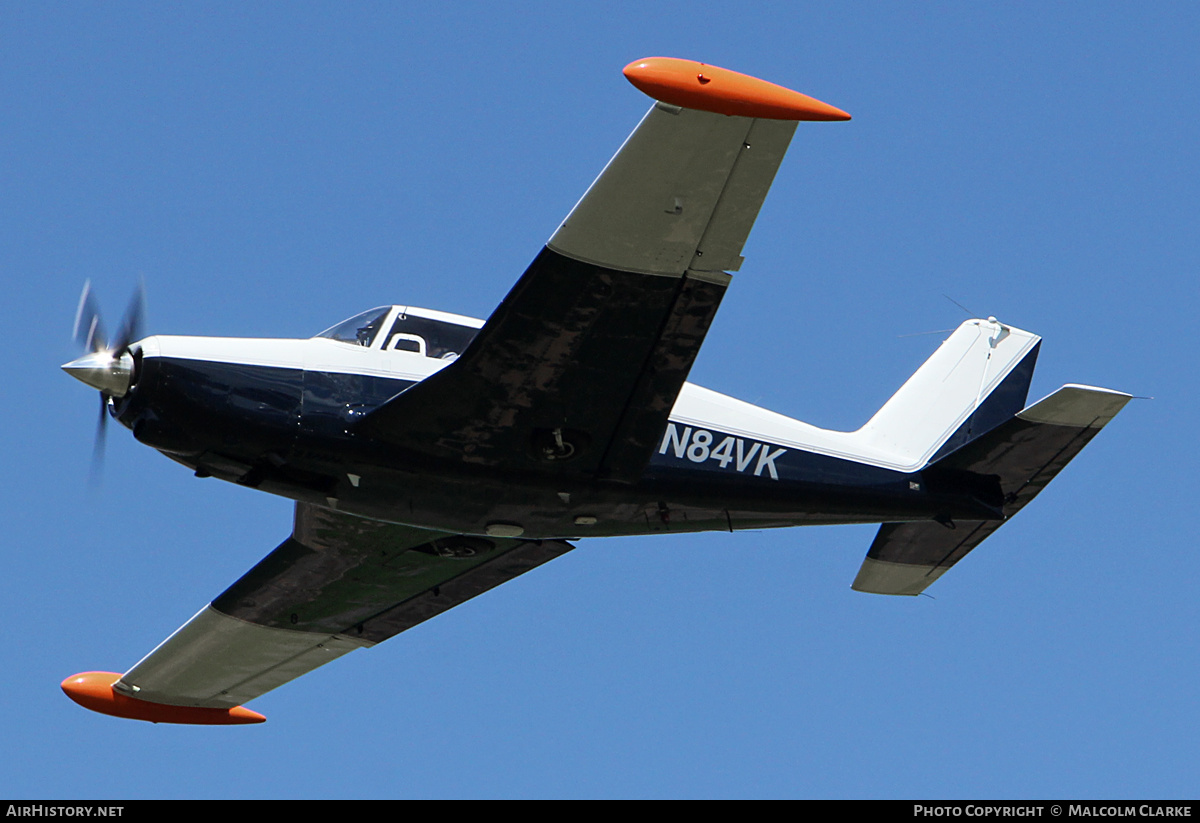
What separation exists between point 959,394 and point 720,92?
730 cm

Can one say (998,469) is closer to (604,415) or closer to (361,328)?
(604,415)

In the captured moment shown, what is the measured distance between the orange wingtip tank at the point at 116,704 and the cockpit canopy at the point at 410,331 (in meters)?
8.28

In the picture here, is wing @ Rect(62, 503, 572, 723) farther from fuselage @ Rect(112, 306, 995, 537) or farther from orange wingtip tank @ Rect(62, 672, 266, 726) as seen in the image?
fuselage @ Rect(112, 306, 995, 537)

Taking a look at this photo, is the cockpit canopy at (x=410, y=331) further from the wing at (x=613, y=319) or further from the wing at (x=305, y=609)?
the wing at (x=305, y=609)

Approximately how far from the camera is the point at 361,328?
14281 millimetres

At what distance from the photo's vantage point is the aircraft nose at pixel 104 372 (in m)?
13.3

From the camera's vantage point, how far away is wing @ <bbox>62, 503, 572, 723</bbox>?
55.6 ft

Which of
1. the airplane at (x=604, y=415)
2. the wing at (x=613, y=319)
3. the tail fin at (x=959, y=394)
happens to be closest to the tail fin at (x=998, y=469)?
the airplane at (x=604, y=415)

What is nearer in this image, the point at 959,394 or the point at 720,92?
the point at 720,92

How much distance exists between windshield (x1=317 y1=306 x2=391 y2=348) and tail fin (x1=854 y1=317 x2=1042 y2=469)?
18.4 feet

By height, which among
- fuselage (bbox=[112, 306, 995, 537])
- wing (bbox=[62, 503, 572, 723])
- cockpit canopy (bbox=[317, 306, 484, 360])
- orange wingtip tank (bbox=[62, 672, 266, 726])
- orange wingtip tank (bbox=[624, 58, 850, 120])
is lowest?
orange wingtip tank (bbox=[62, 672, 266, 726])

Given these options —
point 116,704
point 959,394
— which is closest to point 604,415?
point 959,394

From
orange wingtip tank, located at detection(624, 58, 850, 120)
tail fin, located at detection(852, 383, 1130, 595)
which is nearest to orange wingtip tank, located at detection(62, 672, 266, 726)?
tail fin, located at detection(852, 383, 1130, 595)
